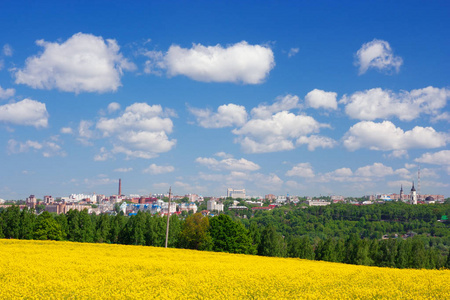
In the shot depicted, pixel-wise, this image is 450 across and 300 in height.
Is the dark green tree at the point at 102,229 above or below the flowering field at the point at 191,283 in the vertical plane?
below

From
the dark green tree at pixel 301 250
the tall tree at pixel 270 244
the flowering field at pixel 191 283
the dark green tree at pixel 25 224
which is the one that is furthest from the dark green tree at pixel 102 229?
the flowering field at pixel 191 283

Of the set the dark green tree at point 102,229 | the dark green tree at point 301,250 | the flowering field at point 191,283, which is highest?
the flowering field at point 191,283

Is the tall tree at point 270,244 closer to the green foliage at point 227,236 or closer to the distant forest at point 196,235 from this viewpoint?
the distant forest at point 196,235

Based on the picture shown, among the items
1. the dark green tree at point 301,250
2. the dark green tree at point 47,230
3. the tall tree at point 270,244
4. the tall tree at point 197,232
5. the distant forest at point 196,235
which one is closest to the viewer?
the dark green tree at point 47,230

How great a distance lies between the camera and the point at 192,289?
20.3 metres

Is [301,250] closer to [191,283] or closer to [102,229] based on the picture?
[102,229]

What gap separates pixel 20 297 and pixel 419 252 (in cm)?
9416

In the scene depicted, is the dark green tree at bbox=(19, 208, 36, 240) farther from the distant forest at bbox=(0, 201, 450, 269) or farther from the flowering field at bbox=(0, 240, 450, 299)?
the flowering field at bbox=(0, 240, 450, 299)

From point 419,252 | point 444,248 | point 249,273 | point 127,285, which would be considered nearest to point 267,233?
point 419,252

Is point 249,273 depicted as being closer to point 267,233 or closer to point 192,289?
point 192,289

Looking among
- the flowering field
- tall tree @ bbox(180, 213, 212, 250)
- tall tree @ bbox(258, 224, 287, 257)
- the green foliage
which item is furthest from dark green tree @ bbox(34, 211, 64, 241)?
the flowering field

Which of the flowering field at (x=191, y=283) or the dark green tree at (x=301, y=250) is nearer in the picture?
the flowering field at (x=191, y=283)

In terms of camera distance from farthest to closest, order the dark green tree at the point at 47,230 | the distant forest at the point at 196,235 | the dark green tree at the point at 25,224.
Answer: the dark green tree at the point at 25,224 → the distant forest at the point at 196,235 → the dark green tree at the point at 47,230

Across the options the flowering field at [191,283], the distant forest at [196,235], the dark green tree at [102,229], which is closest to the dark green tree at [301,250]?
the distant forest at [196,235]
